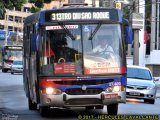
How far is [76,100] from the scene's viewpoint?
52.2 ft

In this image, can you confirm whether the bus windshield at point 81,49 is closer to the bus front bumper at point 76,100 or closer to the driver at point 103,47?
the driver at point 103,47

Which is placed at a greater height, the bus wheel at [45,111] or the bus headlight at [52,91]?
the bus headlight at [52,91]

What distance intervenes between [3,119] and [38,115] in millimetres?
1590

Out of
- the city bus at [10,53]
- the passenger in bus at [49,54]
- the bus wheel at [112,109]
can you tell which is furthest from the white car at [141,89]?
the city bus at [10,53]

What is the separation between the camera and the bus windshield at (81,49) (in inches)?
630

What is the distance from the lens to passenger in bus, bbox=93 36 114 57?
16.1 meters

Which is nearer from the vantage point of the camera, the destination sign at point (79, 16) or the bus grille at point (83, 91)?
the bus grille at point (83, 91)

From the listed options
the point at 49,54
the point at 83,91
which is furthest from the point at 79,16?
the point at 83,91

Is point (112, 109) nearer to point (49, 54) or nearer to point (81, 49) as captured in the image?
A: point (81, 49)

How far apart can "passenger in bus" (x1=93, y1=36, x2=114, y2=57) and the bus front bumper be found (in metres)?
1.07

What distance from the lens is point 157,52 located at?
Answer: 5084 cm

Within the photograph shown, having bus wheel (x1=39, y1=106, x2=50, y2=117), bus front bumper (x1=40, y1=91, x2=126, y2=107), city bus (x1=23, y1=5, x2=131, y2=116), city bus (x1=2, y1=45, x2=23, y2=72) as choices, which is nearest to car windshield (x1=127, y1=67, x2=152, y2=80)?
bus wheel (x1=39, y1=106, x2=50, y2=117)

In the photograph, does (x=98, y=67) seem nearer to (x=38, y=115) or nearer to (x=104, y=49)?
(x=104, y=49)

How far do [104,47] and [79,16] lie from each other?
1076 millimetres
